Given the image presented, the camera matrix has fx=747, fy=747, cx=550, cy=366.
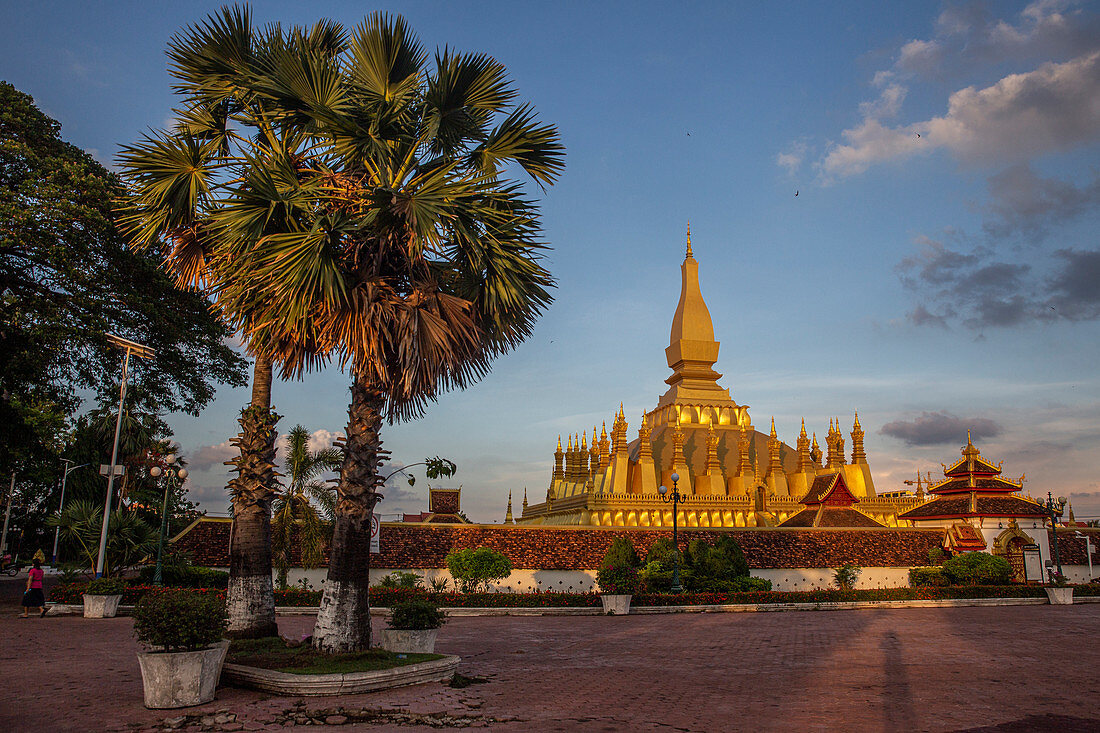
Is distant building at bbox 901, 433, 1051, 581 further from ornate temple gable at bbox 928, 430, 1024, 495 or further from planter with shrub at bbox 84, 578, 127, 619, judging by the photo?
planter with shrub at bbox 84, 578, 127, 619

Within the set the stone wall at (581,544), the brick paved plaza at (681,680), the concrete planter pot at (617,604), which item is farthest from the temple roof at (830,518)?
the brick paved plaza at (681,680)

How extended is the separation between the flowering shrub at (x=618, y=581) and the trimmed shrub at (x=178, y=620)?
52.4 feet

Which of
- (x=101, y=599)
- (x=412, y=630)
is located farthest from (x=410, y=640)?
(x=101, y=599)

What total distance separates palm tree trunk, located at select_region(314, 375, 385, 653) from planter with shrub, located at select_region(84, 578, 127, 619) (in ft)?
37.3

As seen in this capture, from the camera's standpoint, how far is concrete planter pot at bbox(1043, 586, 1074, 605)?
26.2 m

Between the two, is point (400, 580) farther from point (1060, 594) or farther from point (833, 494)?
point (1060, 594)

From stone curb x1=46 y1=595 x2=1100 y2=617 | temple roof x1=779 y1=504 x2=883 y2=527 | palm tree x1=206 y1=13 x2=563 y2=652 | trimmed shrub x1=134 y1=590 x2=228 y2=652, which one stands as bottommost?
stone curb x1=46 y1=595 x2=1100 y2=617

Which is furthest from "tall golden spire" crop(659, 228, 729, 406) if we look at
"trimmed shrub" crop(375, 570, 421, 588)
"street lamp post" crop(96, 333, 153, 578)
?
"street lamp post" crop(96, 333, 153, 578)

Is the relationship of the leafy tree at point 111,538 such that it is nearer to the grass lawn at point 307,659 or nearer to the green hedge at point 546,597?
the green hedge at point 546,597

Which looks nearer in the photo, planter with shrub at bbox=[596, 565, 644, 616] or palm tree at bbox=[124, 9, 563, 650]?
palm tree at bbox=[124, 9, 563, 650]

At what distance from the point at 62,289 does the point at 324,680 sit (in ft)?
54.2

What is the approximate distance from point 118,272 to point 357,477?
14.1 m

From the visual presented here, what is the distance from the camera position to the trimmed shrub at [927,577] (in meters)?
29.0

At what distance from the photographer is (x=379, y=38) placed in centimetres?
1136
